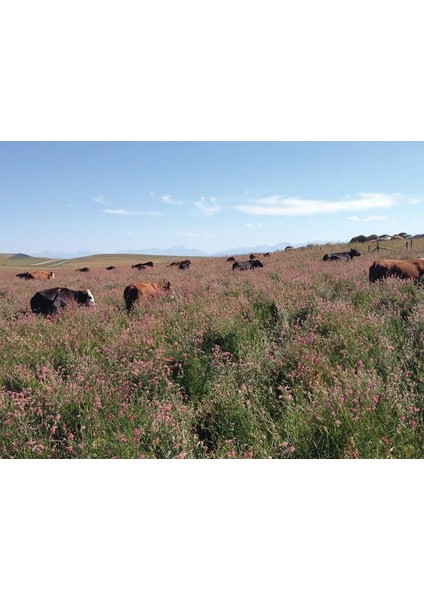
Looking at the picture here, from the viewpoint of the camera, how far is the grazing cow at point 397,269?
29.7 ft

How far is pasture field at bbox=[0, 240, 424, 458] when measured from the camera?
249cm

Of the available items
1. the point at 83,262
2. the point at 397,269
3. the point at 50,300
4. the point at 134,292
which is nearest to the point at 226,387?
the point at 134,292

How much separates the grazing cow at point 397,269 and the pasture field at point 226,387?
9.45ft

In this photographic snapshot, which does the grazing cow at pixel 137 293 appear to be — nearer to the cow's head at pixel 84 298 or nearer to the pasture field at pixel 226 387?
the cow's head at pixel 84 298

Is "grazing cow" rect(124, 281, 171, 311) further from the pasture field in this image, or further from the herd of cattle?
the pasture field

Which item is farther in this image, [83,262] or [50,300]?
[83,262]

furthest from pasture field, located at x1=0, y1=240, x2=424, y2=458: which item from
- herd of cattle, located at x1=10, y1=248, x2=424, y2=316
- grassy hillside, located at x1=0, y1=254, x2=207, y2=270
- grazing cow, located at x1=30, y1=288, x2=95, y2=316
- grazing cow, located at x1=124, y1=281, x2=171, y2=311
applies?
grassy hillside, located at x1=0, y1=254, x2=207, y2=270

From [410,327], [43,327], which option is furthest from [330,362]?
[43,327]

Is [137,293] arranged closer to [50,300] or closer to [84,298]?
[84,298]

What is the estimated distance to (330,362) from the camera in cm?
382

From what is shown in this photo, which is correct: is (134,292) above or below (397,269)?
below

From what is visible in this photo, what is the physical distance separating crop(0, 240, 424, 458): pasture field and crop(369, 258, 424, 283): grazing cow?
2880mm

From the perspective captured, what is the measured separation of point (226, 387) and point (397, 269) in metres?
7.76

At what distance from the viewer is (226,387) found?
3445 millimetres
